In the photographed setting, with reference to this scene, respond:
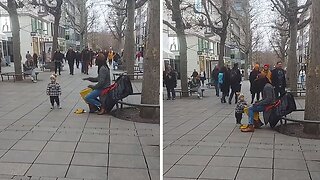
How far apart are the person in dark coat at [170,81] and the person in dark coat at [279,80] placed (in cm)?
45

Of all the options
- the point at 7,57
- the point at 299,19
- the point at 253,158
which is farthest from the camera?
the point at 7,57

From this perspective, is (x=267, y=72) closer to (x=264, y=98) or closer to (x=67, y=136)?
(x=264, y=98)

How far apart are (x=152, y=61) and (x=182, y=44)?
173 mm

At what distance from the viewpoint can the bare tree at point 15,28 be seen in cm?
165

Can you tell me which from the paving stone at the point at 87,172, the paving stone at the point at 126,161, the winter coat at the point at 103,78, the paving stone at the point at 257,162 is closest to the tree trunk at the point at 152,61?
the winter coat at the point at 103,78

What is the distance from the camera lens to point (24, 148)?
1.75 m

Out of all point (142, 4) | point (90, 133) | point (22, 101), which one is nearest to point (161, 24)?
point (142, 4)

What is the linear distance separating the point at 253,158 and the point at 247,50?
0.53 meters

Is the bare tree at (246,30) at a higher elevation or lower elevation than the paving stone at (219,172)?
higher

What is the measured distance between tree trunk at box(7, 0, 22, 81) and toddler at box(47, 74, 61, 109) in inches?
6.2

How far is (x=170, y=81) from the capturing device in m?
1.62

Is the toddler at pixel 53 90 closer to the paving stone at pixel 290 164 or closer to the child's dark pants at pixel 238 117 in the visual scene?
the child's dark pants at pixel 238 117

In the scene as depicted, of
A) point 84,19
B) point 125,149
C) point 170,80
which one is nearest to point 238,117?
point 170,80

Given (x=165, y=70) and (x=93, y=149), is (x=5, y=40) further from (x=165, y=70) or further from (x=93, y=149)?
(x=165, y=70)
